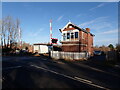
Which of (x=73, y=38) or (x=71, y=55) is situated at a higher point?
(x=73, y=38)

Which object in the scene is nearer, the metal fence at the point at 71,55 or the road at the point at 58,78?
the road at the point at 58,78

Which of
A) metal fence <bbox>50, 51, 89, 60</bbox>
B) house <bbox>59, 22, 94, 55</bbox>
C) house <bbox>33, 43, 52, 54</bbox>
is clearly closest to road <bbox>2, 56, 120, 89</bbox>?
metal fence <bbox>50, 51, 89, 60</bbox>

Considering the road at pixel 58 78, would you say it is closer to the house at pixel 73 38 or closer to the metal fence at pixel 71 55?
the metal fence at pixel 71 55

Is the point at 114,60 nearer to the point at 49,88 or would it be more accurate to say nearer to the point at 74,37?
the point at 74,37

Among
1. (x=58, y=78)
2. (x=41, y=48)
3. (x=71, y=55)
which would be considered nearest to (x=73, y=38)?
(x=71, y=55)

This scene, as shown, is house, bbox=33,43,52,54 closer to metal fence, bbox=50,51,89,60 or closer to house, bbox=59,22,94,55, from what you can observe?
house, bbox=59,22,94,55

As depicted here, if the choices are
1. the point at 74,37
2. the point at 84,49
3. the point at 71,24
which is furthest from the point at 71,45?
the point at 71,24

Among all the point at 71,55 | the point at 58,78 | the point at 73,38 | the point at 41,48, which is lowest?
the point at 58,78

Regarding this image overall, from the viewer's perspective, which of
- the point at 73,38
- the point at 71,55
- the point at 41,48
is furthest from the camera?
the point at 41,48

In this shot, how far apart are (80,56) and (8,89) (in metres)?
14.2

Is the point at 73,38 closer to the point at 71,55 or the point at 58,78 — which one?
the point at 71,55

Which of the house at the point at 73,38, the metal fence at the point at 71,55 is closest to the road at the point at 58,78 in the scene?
the metal fence at the point at 71,55

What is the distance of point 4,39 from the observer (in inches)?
1371

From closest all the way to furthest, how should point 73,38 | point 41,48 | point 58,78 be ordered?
point 58,78 < point 73,38 < point 41,48
